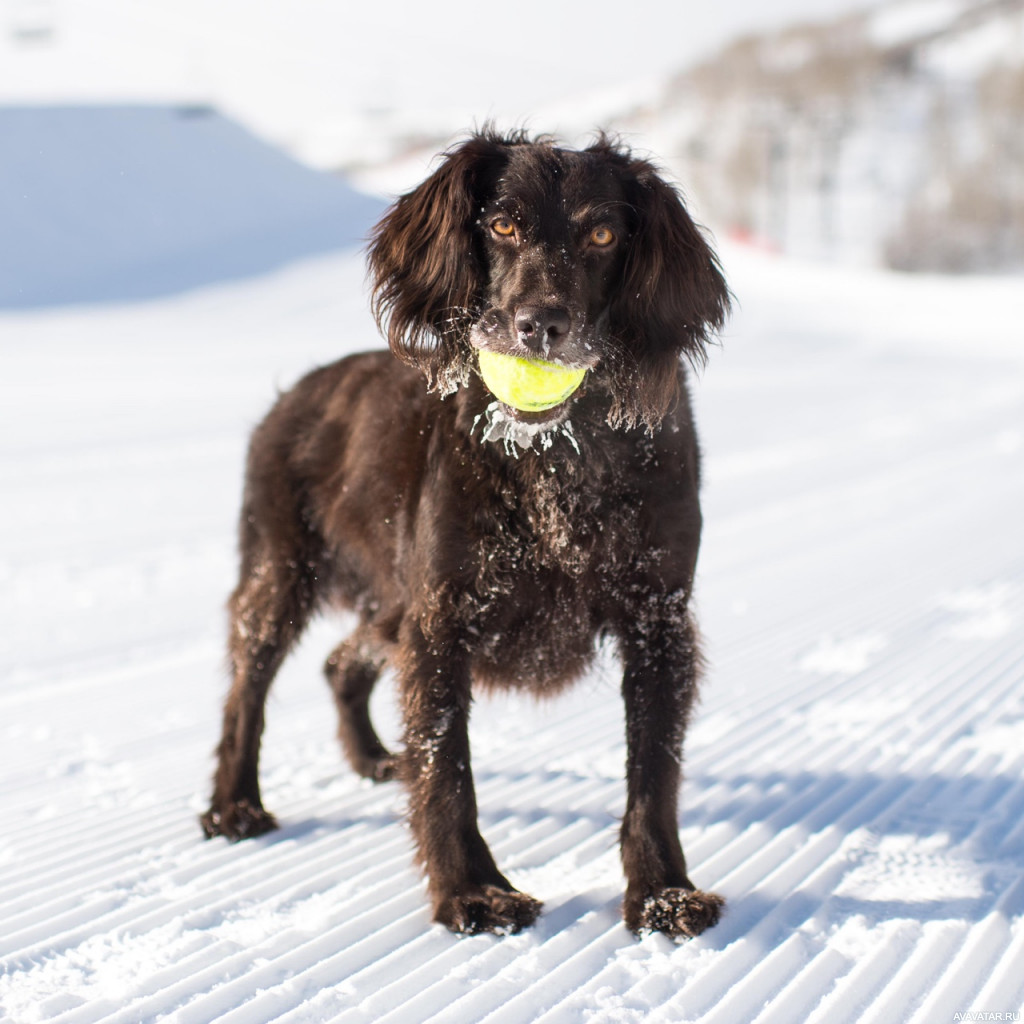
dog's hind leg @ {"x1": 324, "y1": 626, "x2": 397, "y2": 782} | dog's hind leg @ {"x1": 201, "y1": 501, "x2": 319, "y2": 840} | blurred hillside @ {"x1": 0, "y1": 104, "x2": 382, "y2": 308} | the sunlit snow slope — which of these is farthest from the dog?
blurred hillside @ {"x1": 0, "y1": 104, "x2": 382, "y2": 308}

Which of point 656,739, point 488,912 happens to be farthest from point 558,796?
point 488,912

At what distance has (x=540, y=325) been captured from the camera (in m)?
2.36

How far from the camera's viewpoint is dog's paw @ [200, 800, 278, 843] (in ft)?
9.88

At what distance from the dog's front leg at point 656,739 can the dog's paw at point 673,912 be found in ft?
0.06

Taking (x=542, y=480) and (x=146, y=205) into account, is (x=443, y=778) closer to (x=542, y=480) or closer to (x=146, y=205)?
(x=542, y=480)

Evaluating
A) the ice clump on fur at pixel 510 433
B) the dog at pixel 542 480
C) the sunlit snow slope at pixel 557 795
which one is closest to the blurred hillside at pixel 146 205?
the sunlit snow slope at pixel 557 795

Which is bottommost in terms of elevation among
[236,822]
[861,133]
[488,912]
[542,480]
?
[236,822]

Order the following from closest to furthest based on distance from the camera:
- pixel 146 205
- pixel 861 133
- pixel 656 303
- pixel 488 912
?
pixel 488 912
pixel 656 303
pixel 146 205
pixel 861 133

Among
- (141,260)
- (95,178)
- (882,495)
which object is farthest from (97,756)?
(95,178)

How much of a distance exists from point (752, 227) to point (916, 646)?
4836cm

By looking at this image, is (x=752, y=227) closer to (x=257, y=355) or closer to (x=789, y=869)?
(x=257, y=355)

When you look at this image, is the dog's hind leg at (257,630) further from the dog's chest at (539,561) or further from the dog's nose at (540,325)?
the dog's nose at (540,325)

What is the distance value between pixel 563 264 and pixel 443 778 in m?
1.33

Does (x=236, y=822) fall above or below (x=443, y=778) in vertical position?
below
